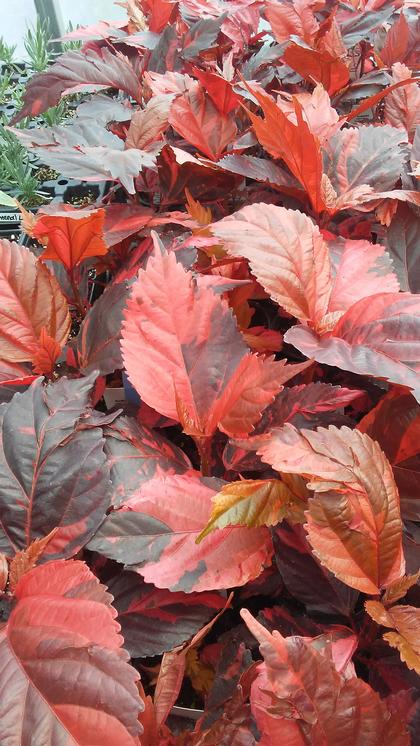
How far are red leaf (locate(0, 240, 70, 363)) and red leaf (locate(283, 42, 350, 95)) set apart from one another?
47cm

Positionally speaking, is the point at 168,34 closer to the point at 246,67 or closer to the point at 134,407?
the point at 246,67

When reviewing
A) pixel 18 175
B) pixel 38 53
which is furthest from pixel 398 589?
pixel 38 53

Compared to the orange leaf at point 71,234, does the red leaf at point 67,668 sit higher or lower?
lower

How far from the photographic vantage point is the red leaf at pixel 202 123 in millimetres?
765

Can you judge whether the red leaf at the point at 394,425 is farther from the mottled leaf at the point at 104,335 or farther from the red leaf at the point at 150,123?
the red leaf at the point at 150,123

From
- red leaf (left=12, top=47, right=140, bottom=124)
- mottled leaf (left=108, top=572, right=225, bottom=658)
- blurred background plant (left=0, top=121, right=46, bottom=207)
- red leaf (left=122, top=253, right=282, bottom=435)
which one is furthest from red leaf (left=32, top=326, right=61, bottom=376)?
blurred background plant (left=0, top=121, right=46, bottom=207)

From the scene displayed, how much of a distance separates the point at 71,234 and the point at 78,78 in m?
0.40

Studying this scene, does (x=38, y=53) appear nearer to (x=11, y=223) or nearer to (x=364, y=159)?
(x=11, y=223)

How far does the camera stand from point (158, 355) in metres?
0.50

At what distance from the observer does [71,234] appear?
595 millimetres

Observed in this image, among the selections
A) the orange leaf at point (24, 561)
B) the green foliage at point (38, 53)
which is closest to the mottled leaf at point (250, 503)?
the orange leaf at point (24, 561)

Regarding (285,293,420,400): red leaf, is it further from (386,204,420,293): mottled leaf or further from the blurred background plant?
the blurred background plant

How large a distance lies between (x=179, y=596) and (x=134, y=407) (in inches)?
6.9

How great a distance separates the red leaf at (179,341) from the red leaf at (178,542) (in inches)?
2.4
